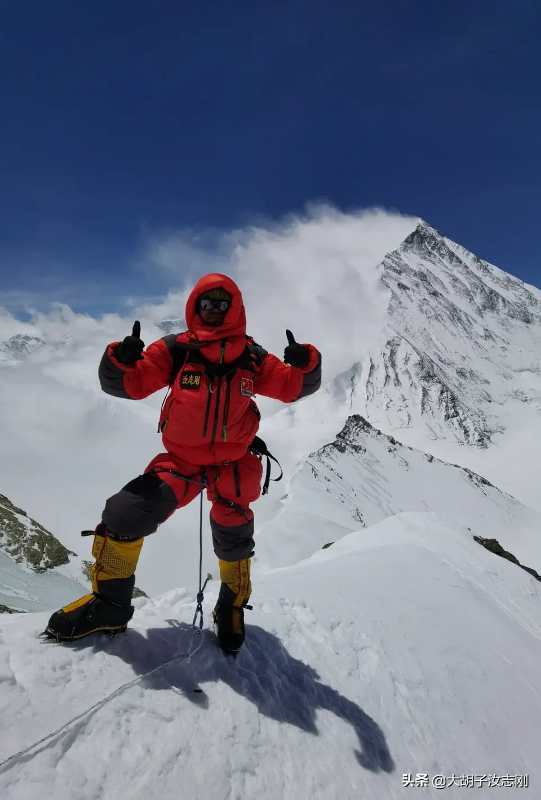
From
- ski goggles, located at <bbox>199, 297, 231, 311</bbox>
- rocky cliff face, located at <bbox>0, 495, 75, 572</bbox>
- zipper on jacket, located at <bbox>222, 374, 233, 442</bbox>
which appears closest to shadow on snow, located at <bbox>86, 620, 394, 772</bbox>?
zipper on jacket, located at <bbox>222, 374, 233, 442</bbox>

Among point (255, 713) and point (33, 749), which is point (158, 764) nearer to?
point (33, 749)

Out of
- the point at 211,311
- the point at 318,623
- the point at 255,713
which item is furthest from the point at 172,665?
the point at 211,311

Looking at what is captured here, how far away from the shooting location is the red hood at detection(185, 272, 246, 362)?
172 inches

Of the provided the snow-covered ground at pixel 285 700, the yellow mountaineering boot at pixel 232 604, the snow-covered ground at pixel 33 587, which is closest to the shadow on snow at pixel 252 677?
the snow-covered ground at pixel 285 700

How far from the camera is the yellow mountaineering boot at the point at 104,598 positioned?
3852 mm

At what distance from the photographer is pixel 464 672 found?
237 inches

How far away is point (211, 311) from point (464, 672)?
5.45 metres

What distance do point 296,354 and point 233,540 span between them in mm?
1936

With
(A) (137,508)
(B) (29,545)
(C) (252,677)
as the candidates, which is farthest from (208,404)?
(B) (29,545)

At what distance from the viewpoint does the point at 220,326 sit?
175 inches

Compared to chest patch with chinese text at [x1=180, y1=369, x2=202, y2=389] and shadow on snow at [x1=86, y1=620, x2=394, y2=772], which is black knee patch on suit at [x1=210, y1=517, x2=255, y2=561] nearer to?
shadow on snow at [x1=86, y1=620, x2=394, y2=772]

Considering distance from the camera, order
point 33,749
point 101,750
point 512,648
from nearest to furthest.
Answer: point 33,749, point 101,750, point 512,648

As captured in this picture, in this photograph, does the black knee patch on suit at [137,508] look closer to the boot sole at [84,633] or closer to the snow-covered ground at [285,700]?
the boot sole at [84,633]

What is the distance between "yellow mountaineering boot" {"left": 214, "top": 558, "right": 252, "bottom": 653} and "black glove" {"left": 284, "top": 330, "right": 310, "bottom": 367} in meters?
2.09
